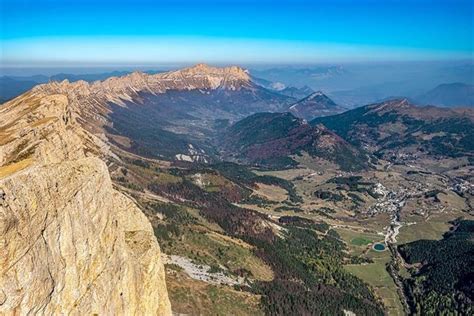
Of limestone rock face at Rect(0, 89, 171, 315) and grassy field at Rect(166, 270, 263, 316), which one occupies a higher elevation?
limestone rock face at Rect(0, 89, 171, 315)

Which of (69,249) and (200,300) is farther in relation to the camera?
(200,300)

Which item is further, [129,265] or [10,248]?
[129,265]

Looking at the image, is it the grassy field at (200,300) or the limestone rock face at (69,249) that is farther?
the grassy field at (200,300)

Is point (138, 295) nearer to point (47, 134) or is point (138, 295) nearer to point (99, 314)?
point (99, 314)

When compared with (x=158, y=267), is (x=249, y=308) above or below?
below

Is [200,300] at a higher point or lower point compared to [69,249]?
lower

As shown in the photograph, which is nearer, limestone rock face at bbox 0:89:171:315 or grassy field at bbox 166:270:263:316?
limestone rock face at bbox 0:89:171:315

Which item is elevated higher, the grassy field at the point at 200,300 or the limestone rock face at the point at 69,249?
the limestone rock face at the point at 69,249

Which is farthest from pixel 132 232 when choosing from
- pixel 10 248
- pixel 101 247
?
pixel 10 248
